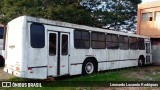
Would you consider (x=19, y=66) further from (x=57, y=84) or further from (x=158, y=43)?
(x=158, y=43)

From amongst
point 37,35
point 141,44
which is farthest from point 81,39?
point 141,44

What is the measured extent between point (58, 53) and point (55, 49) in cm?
24

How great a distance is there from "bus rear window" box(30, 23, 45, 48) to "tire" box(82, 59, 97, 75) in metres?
3.29

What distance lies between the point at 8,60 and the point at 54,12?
17.8 m

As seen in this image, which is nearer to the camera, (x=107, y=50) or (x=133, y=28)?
(x=107, y=50)

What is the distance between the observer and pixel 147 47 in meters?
22.4

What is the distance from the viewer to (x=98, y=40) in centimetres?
1527

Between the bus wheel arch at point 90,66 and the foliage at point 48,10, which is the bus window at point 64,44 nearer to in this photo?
the bus wheel arch at point 90,66

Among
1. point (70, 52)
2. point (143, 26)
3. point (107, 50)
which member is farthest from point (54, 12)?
point (70, 52)

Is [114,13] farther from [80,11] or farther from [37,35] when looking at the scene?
[37,35]

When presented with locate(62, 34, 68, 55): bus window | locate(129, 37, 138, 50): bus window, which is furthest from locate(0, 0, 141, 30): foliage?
locate(62, 34, 68, 55): bus window

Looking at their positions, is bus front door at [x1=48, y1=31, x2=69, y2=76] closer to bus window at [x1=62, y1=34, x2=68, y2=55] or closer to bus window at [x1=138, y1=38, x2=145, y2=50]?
bus window at [x1=62, y1=34, x2=68, y2=55]

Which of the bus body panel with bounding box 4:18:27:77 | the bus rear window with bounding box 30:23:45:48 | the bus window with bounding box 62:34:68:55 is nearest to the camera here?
the bus body panel with bounding box 4:18:27:77

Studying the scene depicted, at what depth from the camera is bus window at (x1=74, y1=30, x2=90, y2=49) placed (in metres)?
13.6
